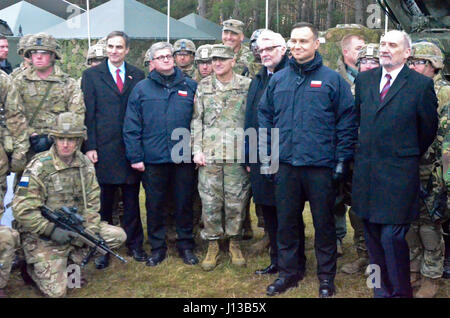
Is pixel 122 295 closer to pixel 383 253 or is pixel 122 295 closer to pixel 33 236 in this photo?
pixel 33 236

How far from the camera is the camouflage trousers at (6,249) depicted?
15.0ft

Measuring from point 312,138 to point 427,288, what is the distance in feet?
5.64

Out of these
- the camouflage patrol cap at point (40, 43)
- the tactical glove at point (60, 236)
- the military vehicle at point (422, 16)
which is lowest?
the tactical glove at point (60, 236)

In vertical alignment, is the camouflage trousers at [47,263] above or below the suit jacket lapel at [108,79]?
below

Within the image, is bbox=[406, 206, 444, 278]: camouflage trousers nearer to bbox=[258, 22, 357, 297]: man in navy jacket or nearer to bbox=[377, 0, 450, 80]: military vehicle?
bbox=[258, 22, 357, 297]: man in navy jacket

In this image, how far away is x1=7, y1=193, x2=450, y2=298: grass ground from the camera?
494 centimetres

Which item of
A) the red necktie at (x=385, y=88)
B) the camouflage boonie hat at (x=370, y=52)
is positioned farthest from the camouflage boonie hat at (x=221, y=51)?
the red necktie at (x=385, y=88)

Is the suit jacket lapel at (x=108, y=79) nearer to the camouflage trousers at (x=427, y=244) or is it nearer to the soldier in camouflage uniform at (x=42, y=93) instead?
the soldier in camouflage uniform at (x=42, y=93)

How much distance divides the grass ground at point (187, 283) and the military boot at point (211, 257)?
0.06 m

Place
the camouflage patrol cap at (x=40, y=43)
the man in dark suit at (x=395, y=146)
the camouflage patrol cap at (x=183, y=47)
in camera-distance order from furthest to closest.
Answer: the camouflage patrol cap at (x=183, y=47)
the camouflage patrol cap at (x=40, y=43)
the man in dark suit at (x=395, y=146)

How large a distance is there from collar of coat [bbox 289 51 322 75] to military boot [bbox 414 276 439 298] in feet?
7.03

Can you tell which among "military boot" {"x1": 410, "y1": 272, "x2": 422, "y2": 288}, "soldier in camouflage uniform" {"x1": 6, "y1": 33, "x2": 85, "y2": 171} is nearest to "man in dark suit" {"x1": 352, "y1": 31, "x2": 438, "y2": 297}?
"military boot" {"x1": 410, "y1": 272, "x2": 422, "y2": 288}

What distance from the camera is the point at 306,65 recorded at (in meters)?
4.64

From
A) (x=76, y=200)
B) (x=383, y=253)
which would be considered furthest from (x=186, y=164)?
(x=383, y=253)
